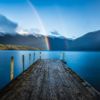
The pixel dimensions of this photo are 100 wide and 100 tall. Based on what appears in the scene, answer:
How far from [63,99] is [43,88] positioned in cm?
199

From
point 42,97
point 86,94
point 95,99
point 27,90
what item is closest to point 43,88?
point 27,90

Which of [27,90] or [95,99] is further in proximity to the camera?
[27,90]

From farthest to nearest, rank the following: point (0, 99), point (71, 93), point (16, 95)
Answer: point (71, 93), point (16, 95), point (0, 99)

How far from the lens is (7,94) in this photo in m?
7.36

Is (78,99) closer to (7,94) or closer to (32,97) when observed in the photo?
(32,97)

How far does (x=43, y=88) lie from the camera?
848cm

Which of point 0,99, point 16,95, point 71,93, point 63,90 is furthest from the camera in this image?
point 63,90

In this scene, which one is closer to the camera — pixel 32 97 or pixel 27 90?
pixel 32 97

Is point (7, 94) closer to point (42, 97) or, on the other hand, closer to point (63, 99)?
point (42, 97)

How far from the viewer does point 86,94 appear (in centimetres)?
734

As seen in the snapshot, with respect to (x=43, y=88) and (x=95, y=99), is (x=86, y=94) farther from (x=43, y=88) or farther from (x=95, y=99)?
(x=43, y=88)

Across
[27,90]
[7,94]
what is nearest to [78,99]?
[27,90]

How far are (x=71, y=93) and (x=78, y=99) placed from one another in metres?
0.97

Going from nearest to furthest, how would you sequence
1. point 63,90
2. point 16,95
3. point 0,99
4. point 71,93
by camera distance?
point 0,99, point 16,95, point 71,93, point 63,90
